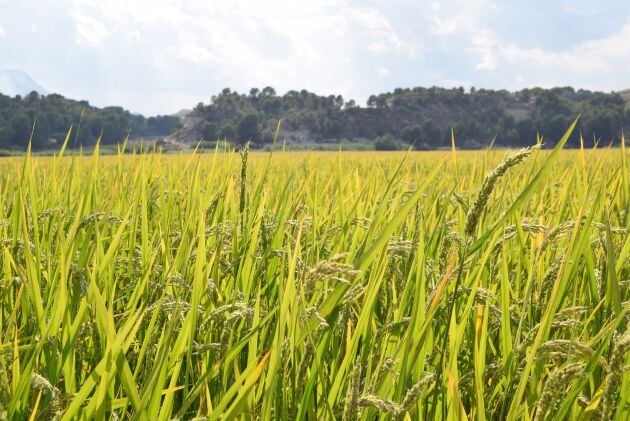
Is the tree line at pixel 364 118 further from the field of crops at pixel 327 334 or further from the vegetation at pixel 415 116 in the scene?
the field of crops at pixel 327 334

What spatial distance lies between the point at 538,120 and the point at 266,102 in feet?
189

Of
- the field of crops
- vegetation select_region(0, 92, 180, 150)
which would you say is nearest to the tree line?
vegetation select_region(0, 92, 180, 150)

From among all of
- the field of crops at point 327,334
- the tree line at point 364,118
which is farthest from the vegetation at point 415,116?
the field of crops at point 327,334

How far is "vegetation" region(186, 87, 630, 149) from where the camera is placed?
94.6m

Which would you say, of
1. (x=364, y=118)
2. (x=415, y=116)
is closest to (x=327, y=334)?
(x=364, y=118)

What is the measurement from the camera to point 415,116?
113 meters

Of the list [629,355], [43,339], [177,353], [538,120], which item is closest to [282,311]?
[177,353]

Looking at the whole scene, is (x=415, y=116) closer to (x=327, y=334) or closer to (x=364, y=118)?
(x=364, y=118)

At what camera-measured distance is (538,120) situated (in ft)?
317

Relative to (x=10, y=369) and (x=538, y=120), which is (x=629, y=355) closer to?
(x=10, y=369)

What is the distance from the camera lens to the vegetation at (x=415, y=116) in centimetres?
9462

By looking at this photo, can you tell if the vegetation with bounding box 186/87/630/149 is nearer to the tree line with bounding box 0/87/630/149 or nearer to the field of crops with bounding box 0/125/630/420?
the tree line with bounding box 0/87/630/149

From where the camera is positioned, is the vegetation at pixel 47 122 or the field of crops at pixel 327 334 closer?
the field of crops at pixel 327 334

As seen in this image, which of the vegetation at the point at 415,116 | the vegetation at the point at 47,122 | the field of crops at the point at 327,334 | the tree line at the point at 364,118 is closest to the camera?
the field of crops at the point at 327,334
